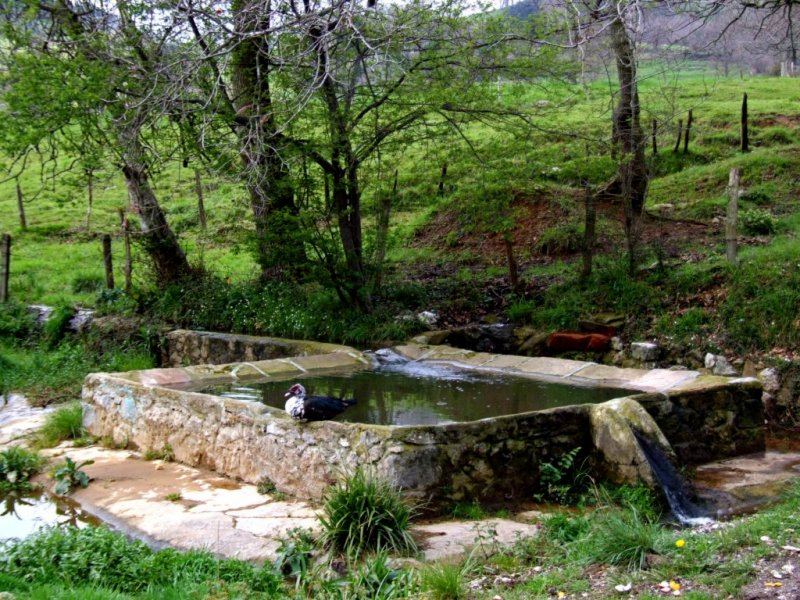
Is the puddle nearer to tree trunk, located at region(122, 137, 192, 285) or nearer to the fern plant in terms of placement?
the fern plant

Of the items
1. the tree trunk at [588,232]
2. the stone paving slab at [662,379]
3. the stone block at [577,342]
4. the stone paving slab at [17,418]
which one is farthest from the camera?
the tree trunk at [588,232]

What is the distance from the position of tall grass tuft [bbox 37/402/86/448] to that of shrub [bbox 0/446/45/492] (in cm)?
90

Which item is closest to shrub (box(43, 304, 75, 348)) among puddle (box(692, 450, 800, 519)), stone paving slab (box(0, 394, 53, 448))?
stone paving slab (box(0, 394, 53, 448))

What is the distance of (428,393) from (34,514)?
161 inches

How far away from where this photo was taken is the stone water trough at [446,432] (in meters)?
6.37

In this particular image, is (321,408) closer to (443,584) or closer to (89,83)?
(443,584)

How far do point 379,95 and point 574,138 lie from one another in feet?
10.7

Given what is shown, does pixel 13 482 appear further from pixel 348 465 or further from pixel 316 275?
pixel 316 275

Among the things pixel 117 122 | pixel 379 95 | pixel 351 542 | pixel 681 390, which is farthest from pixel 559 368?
pixel 117 122

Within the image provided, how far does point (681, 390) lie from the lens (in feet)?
25.3

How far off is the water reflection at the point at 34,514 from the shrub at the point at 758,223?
37.8 feet

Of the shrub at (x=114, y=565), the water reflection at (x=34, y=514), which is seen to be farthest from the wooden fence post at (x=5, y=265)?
the shrub at (x=114, y=565)

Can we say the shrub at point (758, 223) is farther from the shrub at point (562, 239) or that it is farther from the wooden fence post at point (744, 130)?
the wooden fence post at point (744, 130)

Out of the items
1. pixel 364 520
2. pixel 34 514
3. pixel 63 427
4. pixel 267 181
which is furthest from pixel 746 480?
pixel 267 181
